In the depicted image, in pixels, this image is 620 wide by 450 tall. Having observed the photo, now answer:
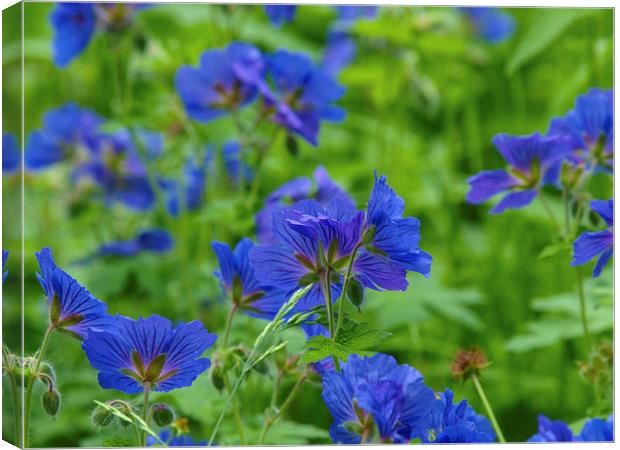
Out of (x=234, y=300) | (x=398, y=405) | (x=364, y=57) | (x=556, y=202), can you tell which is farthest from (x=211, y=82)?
(x=364, y=57)

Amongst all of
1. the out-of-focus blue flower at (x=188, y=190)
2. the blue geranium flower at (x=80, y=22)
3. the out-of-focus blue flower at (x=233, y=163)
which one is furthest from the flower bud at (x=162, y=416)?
the out-of-focus blue flower at (x=188, y=190)

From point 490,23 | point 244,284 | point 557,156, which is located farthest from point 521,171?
point 490,23

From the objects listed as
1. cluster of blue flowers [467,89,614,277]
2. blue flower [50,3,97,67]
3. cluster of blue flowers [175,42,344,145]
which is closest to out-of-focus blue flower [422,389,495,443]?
cluster of blue flowers [467,89,614,277]

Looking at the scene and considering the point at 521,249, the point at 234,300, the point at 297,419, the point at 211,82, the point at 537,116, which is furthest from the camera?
the point at 537,116

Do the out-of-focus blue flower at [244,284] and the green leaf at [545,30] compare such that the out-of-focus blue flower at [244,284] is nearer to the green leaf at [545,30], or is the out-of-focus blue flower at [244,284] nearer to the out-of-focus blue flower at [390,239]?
A: the out-of-focus blue flower at [390,239]

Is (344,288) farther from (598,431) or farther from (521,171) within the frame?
(521,171)

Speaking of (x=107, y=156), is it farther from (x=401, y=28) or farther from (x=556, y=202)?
Answer: (x=556, y=202)

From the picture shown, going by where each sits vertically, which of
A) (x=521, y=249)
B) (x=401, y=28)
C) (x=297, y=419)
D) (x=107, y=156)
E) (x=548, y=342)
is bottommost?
(x=297, y=419)
